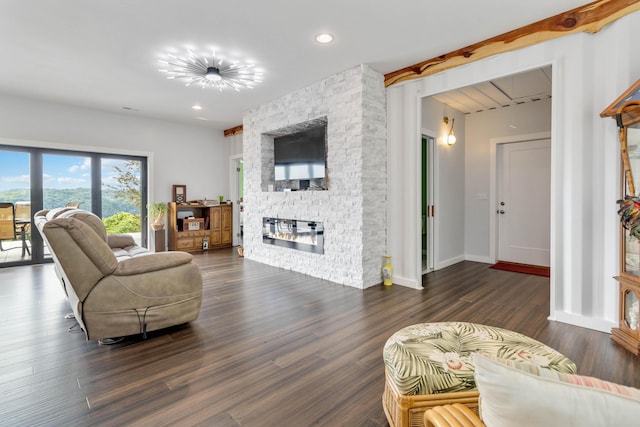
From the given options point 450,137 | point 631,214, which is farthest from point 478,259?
point 631,214

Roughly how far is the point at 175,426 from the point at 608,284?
349 cm

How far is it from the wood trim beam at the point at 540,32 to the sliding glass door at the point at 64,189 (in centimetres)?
592

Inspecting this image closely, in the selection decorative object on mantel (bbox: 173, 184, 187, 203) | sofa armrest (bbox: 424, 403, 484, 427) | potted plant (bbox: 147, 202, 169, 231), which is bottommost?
sofa armrest (bbox: 424, 403, 484, 427)

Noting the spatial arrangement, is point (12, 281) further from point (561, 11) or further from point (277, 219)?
point (561, 11)

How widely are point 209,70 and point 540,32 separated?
3.62 m

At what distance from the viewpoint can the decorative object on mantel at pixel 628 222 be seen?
7.32ft

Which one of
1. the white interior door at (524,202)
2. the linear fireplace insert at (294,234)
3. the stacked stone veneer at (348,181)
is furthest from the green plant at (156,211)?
the white interior door at (524,202)

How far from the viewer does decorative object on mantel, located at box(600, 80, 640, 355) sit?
2.23m

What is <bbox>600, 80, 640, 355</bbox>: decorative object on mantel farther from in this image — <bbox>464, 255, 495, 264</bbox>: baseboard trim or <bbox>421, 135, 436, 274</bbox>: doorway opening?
<bbox>464, 255, 495, 264</bbox>: baseboard trim

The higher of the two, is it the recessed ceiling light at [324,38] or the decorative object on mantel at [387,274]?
the recessed ceiling light at [324,38]

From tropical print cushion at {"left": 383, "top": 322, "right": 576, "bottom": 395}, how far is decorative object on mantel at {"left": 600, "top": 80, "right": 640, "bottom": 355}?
1467mm

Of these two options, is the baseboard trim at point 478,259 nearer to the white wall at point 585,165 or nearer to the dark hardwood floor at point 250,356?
the dark hardwood floor at point 250,356

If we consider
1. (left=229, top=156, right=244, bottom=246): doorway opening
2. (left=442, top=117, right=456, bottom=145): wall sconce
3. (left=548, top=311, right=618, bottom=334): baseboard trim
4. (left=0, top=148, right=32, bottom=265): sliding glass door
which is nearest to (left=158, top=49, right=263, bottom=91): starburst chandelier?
(left=442, top=117, right=456, bottom=145): wall sconce

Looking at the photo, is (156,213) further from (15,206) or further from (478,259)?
(478,259)
